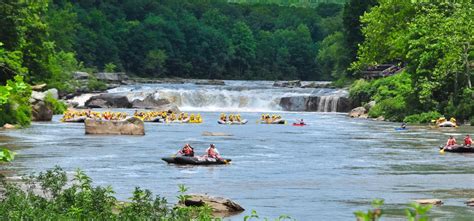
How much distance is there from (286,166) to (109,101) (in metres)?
57.1

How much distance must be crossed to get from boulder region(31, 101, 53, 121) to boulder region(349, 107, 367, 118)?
24457 millimetres

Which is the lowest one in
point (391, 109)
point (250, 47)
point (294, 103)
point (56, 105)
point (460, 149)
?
point (460, 149)

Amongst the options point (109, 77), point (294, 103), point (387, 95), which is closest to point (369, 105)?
point (387, 95)

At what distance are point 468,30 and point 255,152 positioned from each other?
25.2 m

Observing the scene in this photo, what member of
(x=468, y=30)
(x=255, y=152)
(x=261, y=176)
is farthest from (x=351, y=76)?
(x=261, y=176)

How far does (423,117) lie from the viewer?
6662cm

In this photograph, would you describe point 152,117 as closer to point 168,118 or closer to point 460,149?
point 168,118

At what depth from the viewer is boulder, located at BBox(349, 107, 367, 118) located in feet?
258

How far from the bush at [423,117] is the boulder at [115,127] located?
2072 cm

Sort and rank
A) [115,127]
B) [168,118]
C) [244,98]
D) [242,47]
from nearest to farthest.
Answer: [115,127] < [168,118] < [244,98] < [242,47]

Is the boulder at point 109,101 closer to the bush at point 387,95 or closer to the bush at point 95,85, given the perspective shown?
the bush at point 95,85

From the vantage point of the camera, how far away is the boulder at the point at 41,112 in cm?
6600

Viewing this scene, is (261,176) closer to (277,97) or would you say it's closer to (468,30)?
(468,30)

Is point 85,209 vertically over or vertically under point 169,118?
under
